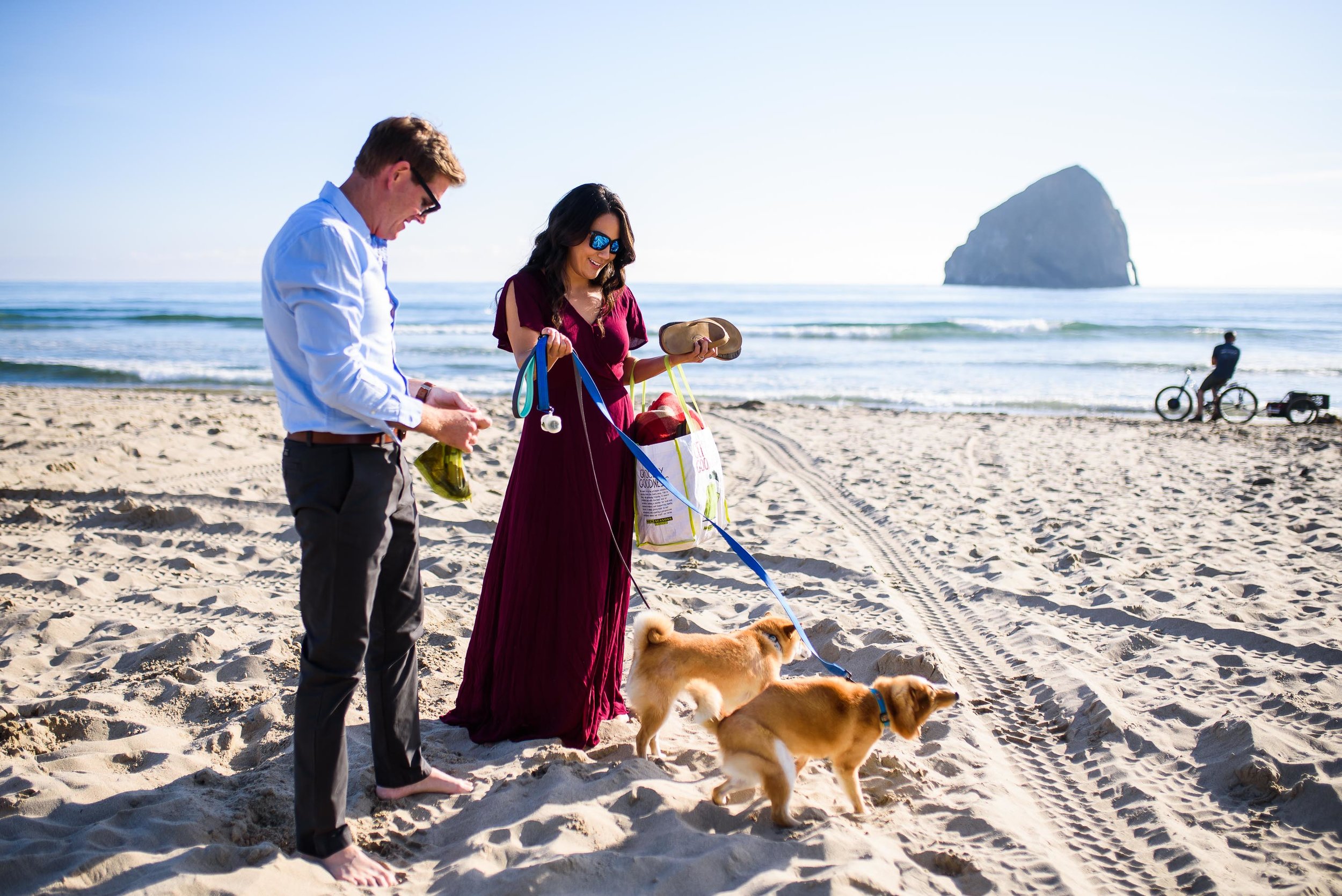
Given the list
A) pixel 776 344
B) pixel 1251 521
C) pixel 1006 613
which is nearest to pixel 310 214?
pixel 1006 613

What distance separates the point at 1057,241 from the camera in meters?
97.4

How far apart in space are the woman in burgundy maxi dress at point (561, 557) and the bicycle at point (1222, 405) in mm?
14263

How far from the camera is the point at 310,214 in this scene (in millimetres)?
2111

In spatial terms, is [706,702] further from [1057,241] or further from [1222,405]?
[1057,241]

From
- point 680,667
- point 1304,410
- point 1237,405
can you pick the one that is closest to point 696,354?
point 680,667

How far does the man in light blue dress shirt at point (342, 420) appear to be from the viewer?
206 centimetres

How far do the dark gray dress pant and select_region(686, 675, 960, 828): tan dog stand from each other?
1.23 meters

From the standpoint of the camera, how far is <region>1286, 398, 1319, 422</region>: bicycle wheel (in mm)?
13609

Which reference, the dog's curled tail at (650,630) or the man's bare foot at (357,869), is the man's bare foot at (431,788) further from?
the dog's curled tail at (650,630)

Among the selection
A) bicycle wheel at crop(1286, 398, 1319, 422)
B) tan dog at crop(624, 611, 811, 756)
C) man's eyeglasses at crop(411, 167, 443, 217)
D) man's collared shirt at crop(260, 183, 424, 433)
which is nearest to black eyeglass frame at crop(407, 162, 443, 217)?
man's eyeglasses at crop(411, 167, 443, 217)

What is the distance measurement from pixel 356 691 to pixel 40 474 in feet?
17.8

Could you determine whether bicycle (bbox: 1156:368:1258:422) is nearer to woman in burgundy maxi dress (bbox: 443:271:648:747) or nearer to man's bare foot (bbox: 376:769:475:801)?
woman in burgundy maxi dress (bbox: 443:271:648:747)

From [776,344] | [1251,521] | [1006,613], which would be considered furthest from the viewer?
[776,344]

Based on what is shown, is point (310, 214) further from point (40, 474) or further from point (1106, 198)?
point (1106, 198)
